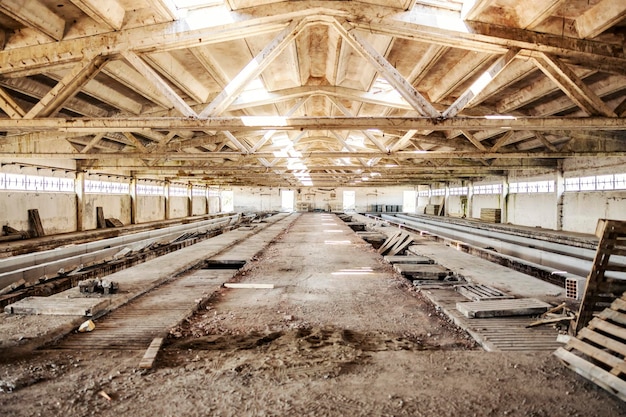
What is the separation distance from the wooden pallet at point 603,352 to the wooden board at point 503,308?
953 millimetres

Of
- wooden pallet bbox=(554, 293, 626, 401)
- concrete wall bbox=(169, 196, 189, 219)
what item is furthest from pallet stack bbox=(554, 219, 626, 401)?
concrete wall bbox=(169, 196, 189, 219)

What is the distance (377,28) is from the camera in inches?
186

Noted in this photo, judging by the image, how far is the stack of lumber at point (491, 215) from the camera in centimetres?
1791

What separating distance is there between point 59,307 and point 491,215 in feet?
60.7

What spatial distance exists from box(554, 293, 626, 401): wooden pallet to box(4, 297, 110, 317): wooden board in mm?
5038

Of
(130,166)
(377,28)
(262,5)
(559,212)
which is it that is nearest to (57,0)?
(262,5)

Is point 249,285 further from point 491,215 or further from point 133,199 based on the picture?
point 491,215

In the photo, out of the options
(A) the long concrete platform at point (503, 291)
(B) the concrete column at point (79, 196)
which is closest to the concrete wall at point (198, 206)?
(B) the concrete column at point (79, 196)

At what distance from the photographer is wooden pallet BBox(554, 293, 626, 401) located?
2633 millimetres

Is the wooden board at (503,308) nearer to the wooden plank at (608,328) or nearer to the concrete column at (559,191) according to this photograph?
the wooden plank at (608,328)

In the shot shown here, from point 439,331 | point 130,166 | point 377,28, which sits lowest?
point 439,331

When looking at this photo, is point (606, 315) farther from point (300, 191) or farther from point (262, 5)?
point (300, 191)

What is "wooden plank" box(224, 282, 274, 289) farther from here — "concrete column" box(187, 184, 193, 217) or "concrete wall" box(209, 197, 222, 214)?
"concrete wall" box(209, 197, 222, 214)

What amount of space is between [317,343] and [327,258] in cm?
547
